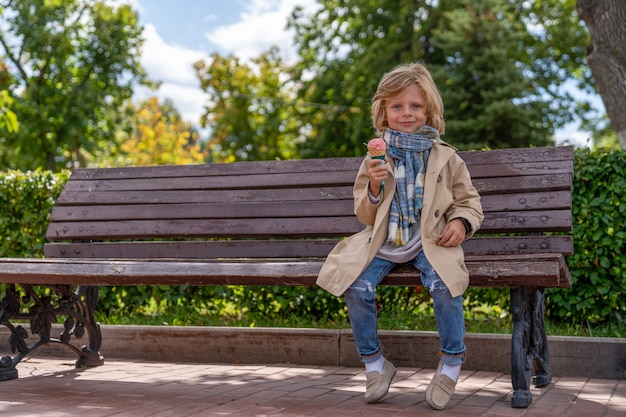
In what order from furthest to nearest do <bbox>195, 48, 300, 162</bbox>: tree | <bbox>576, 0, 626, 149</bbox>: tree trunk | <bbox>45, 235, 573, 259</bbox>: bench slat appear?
<bbox>195, 48, 300, 162</bbox>: tree, <bbox>576, 0, 626, 149</bbox>: tree trunk, <bbox>45, 235, 573, 259</bbox>: bench slat

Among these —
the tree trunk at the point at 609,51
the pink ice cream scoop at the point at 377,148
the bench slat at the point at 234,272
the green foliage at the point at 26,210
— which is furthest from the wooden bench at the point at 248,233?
the tree trunk at the point at 609,51

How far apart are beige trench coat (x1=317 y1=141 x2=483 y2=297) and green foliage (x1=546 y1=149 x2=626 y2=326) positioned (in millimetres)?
1693

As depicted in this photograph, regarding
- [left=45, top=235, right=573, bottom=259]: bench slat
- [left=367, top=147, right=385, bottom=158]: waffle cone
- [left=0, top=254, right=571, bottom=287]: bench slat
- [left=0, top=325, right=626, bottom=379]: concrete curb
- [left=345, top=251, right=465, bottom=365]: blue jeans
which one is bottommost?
[left=0, top=325, right=626, bottom=379]: concrete curb

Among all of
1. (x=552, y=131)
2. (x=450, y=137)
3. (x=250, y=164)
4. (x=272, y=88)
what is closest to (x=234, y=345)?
(x=250, y=164)

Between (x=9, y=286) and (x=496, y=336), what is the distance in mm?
2723

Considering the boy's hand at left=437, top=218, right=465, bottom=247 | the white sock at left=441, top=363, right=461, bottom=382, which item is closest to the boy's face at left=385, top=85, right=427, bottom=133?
the boy's hand at left=437, top=218, right=465, bottom=247

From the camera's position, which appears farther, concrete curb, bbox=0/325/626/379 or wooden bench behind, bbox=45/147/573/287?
concrete curb, bbox=0/325/626/379

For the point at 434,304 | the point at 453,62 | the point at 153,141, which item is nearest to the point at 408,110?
the point at 434,304

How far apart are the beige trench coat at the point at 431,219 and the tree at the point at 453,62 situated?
1552 centimetres

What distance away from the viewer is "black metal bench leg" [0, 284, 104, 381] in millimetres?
4156

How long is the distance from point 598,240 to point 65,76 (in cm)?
2161

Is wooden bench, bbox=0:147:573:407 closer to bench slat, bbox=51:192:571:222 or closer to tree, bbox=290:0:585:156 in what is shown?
bench slat, bbox=51:192:571:222

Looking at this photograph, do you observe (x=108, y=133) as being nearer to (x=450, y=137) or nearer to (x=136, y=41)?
(x=136, y=41)

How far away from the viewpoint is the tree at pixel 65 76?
22.8 metres
